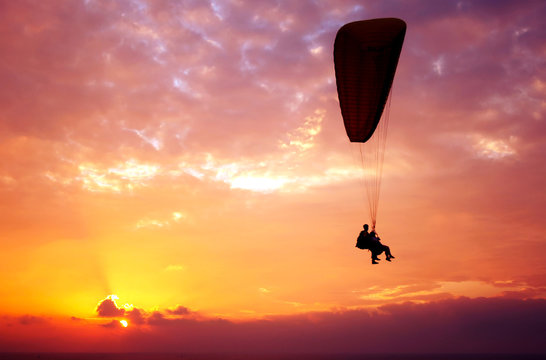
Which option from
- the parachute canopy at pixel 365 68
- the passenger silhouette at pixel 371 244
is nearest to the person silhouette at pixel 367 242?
the passenger silhouette at pixel 371 244

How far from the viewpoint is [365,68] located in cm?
2302

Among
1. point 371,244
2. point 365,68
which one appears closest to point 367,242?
point 371,244

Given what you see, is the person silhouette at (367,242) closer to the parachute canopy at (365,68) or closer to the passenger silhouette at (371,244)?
the passenger silhouette at (371,244)

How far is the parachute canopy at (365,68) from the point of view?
73.8 ft

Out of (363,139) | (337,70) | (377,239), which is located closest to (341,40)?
(337,70)

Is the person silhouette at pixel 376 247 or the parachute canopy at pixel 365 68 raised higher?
the parachute canopy at pixel 365 68

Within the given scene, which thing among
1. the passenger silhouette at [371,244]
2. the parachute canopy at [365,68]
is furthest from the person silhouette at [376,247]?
the parachute canopy at [365,68]

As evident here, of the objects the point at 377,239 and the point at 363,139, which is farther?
the point at 363,139

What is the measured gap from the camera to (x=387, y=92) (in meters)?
23.3

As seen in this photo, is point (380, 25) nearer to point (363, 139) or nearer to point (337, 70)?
point (337, 70)

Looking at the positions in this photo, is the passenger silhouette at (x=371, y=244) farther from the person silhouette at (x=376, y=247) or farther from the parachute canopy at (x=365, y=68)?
the parachute canopy at (x=365, y=68)

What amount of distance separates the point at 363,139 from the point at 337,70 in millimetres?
3400

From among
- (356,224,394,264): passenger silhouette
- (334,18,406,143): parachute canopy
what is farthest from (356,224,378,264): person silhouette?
(334,18,406,143): parachute canopy

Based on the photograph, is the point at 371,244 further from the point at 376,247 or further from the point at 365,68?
the point at 365,68
